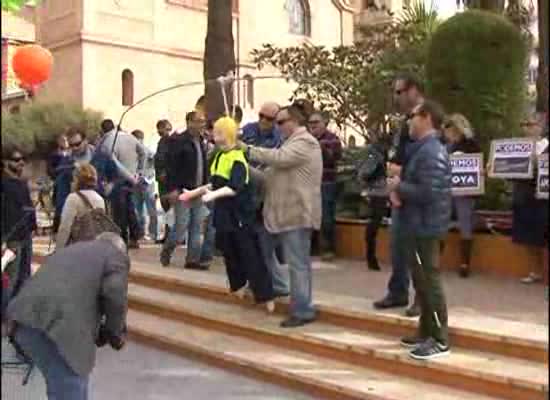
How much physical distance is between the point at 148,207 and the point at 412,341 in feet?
23.6

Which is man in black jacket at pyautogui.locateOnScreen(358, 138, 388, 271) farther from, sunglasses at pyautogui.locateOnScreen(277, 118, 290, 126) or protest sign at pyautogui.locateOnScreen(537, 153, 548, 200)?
sunglasses at pyautogui.locateOnScreen(277, 118, 290, 126)

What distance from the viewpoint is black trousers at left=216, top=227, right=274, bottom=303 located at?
6.93 m

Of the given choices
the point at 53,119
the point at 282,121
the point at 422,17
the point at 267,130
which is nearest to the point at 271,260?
the point at 267,130

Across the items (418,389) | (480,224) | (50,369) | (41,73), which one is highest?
(41,73)

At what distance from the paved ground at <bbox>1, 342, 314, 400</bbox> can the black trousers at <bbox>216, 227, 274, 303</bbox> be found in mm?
909

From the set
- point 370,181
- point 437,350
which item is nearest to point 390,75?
point 370,181

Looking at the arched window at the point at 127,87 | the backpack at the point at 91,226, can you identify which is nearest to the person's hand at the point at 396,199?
the backpack at the point at 91,226

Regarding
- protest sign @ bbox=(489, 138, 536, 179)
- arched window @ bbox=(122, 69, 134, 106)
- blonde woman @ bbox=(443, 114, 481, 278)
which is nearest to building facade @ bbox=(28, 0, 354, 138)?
arched window @ bbox=(122, 69, 134, 106)

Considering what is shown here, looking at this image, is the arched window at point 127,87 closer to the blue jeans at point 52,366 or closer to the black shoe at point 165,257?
the black shoe at point 165,257

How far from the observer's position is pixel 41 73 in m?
7.22

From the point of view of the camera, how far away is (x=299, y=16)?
44438 millimetres

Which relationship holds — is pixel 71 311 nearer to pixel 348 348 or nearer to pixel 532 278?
pixel 348 348

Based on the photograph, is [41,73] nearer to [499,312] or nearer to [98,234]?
[98,234]

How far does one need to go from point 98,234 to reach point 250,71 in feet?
115
